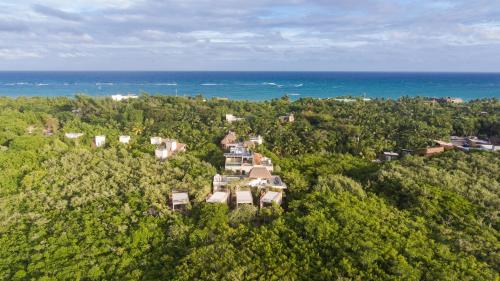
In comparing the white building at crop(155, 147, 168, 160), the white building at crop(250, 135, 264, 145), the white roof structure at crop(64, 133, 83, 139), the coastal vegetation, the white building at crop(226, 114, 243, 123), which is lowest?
the coastal vegetation

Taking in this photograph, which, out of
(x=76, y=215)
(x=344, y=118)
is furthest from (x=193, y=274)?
(x=344, y=118)

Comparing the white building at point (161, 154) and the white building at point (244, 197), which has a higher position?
the white building at point (161, 154)

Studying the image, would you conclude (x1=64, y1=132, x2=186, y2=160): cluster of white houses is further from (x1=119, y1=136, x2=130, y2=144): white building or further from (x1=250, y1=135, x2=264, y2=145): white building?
(x1=250, y1=135, x2=264, y2=145): white building

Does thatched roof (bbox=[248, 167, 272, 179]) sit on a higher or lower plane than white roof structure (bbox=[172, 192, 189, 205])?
higher

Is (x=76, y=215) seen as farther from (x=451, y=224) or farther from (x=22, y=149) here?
(x=451, y=224)

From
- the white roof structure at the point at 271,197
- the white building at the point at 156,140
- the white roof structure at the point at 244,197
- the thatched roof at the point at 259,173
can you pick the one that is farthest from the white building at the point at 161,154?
the white roof structure at the point at 271,197

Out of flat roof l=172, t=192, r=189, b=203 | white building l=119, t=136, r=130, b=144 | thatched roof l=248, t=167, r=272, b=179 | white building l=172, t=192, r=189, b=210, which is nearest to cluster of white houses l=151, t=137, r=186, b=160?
white building l=119, t=136, r=130, b=144

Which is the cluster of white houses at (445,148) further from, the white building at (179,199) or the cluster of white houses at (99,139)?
the cluster of white houses at (99,139)
